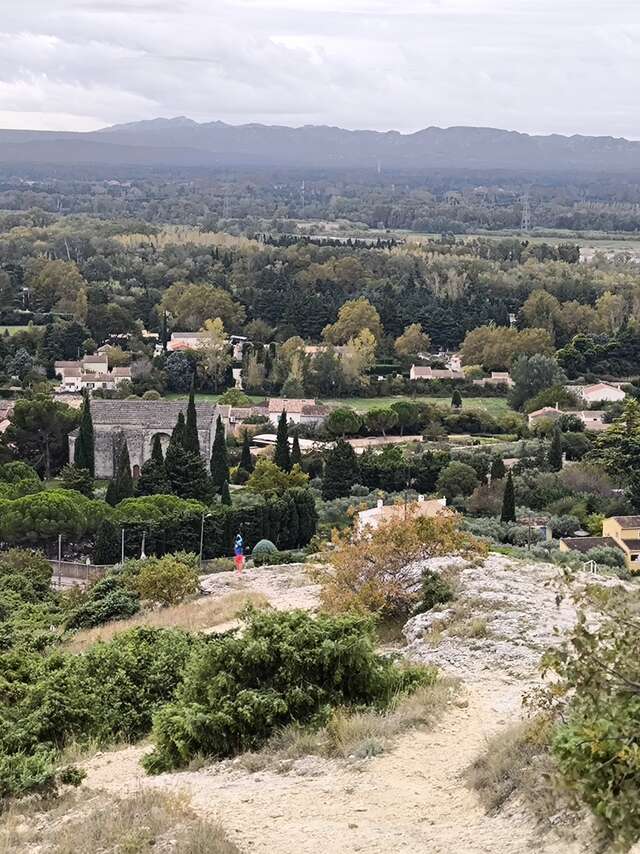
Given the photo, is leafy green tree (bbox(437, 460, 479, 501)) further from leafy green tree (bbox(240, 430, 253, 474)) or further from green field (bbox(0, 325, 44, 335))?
green field (bbox(0, 325, 44, 335))

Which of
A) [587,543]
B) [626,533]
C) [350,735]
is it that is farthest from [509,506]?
[350,735]

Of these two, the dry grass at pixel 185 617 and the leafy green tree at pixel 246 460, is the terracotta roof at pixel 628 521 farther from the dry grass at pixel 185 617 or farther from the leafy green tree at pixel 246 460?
the leafy green tree at pixel 246 460

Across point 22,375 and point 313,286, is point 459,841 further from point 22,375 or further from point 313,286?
point 313,286

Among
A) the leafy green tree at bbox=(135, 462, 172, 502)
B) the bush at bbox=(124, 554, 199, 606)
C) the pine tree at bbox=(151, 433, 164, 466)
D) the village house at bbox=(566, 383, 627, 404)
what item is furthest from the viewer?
the village house at bbox=(566, 383, 627, 404)

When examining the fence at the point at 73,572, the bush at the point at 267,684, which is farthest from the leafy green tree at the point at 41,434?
the bush at the point at 267,684

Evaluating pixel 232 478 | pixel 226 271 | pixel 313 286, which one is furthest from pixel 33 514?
pixel 226 271

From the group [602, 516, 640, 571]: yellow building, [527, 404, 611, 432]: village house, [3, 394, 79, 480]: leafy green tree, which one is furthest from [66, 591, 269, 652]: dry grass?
[527, 404, 611, 432]: village house
